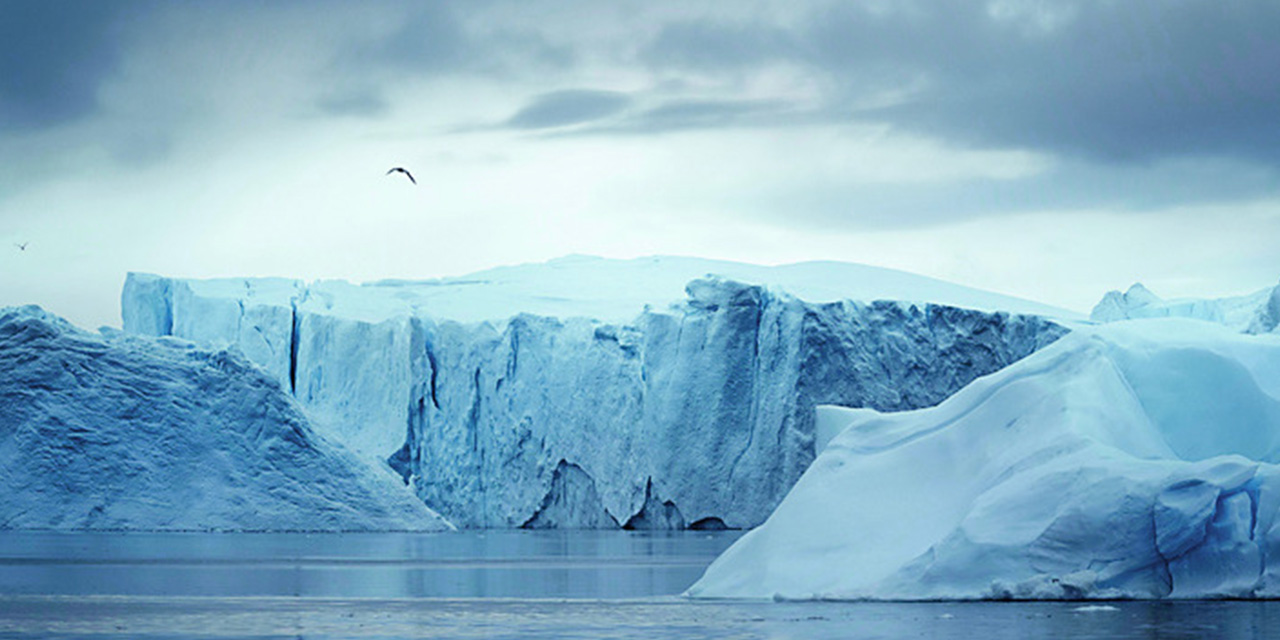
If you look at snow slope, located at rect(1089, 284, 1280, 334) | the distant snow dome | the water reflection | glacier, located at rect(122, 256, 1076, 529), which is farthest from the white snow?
the water reflection

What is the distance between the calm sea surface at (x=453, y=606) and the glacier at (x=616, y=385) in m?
10.9

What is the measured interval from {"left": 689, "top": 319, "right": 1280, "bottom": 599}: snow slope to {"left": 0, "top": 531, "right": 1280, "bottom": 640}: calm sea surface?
448 millimetres

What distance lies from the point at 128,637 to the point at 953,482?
6069 millimetres

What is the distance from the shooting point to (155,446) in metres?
27.8

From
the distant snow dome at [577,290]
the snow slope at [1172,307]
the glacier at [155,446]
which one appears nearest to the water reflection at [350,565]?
the glacier at [155,446]

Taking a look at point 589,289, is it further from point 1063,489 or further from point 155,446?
point 1063,489

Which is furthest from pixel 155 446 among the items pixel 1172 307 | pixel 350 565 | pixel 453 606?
pixel 1172 307

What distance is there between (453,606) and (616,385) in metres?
24.1

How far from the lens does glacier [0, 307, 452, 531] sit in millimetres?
27344

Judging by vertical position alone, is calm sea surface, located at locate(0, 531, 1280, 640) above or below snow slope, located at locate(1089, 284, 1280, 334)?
below

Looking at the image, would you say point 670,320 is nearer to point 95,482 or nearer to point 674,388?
point 674,388

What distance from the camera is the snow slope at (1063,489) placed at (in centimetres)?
1116

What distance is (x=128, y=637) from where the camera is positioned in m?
9.20

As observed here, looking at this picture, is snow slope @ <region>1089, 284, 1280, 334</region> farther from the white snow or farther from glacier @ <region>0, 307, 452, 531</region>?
glacier @ <region>0, 307, 452, 531</region>
